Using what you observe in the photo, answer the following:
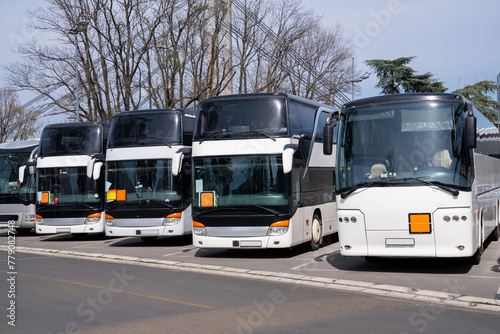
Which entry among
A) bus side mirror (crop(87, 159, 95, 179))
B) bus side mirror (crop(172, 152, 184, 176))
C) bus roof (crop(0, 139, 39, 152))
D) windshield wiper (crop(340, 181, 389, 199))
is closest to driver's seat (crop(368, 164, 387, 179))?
windshield wiper (crop(340, 181, 389, 199))

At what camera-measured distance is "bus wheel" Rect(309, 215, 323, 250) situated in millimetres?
16906

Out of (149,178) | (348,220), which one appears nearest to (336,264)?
(348,220)

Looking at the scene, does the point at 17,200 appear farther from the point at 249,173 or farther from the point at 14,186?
the point at 249,173

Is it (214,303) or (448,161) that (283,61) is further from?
(214,303)

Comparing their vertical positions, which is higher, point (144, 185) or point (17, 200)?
point (144, 185)

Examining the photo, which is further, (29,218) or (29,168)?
(29,218)

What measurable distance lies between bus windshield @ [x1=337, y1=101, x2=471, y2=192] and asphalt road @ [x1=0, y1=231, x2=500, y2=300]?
5.62ft

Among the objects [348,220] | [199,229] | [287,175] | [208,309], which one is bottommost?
[208,309]

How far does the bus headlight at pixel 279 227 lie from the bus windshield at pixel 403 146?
2795 mm

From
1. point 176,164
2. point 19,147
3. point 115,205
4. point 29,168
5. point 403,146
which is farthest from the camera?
point 19,147

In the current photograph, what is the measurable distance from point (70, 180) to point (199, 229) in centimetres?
767

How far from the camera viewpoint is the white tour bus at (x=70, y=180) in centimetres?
2130

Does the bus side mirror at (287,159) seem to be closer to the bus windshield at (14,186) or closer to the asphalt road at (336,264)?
the asphalt road at (336,264)

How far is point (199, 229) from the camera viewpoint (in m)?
15.6
